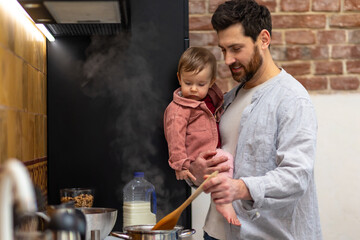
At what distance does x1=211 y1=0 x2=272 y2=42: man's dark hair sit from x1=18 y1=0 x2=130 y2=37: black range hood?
1.09ft

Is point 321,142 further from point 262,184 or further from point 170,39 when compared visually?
point 262,184

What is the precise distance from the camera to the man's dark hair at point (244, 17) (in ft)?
6.21

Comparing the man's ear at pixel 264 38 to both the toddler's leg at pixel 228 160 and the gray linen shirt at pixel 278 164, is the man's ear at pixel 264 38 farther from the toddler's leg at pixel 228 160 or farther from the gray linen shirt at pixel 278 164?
the toddler's leg at pixel 228 160

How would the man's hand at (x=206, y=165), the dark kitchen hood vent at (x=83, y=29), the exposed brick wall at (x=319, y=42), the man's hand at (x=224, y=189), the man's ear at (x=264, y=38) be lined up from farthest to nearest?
1. the exposed brick wall at (x=319, y=42)
2. the dark kitchen hood vent at (x=83, y=29)
3. the man's ear at (x=264, y=38)
4. the man's hand at (x=206, y=165)
5. the man's hand at (x=224, y=189)

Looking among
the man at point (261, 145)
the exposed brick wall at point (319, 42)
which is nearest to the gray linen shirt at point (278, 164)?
the man at point (261, 145)

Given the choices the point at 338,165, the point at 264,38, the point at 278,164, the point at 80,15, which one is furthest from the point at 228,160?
the point at 338,165

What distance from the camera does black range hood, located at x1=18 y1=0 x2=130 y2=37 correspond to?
1.61 metres

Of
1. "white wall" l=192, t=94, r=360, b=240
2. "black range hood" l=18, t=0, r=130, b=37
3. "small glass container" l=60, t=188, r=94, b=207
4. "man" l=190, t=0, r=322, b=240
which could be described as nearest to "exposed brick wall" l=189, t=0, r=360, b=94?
"white wall" l=192, t=94, r=360, b=240

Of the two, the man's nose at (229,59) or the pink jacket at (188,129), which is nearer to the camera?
the man's nose at (229,59)

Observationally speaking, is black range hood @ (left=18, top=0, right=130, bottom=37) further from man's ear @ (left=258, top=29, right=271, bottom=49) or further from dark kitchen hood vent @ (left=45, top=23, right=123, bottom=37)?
man's ear @ (left=258, top=29, right=271, bottom=49)

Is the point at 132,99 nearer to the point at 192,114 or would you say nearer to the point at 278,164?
the point at 192,114

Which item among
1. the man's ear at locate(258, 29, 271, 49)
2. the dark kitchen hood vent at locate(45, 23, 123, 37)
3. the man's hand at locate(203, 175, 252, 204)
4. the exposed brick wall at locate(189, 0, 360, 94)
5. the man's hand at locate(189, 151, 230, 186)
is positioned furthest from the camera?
the exposed brick wall at locate(189, 0, 360, 94)

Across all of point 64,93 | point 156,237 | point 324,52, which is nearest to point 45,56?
point 64,93

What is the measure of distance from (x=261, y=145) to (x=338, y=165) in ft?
3.59
